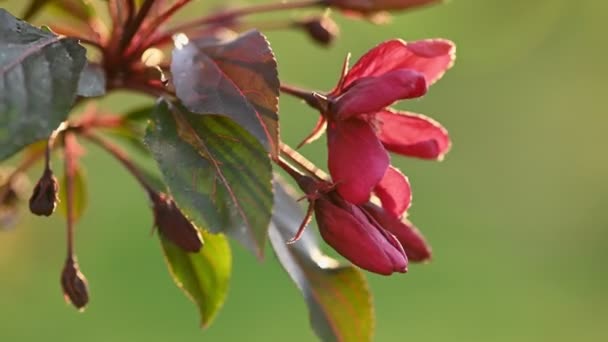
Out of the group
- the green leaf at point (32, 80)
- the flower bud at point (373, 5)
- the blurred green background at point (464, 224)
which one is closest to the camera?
the green leaf at point (32, 80)

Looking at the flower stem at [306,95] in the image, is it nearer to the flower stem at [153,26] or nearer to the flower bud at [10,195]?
the flower stem at [153,26]

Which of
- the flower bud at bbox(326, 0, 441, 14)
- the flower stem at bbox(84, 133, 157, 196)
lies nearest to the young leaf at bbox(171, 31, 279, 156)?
the flower stem at bbox(84, 133, 157, 196)

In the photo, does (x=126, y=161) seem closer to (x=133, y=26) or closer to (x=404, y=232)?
(x=133, y=26)

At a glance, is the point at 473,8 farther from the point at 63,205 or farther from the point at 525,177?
the point at 63,205

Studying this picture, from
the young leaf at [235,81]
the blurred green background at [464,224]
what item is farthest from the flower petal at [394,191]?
the blurred green background at [464,224]

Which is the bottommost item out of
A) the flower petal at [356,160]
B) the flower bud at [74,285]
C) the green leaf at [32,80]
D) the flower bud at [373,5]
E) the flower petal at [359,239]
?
the flower bud at [74,285]

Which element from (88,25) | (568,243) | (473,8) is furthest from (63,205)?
(473,8)

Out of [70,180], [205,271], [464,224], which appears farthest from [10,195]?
[464,224]
